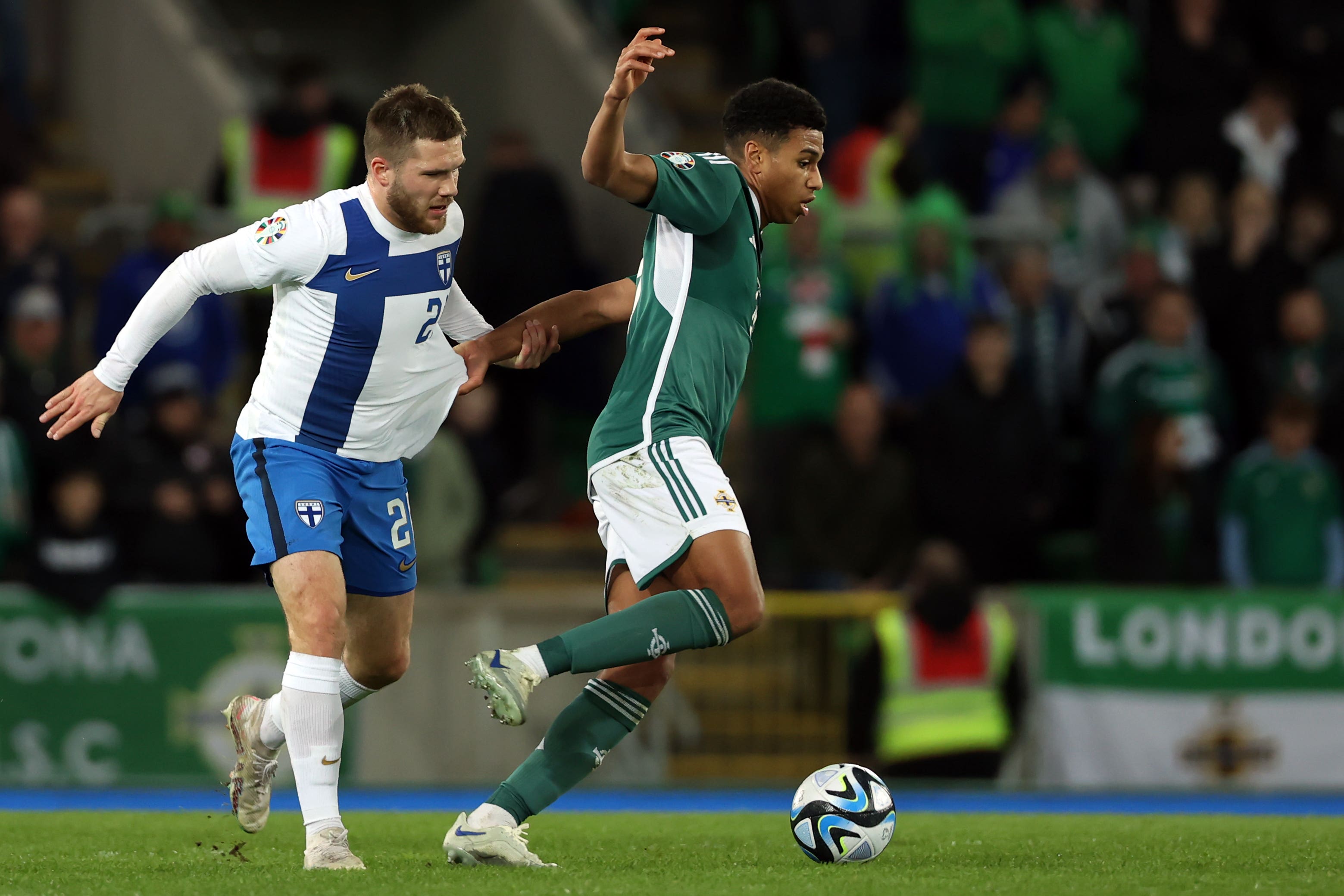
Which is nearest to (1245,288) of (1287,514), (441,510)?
(1287,514)

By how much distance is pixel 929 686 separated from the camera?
11555 millimetres

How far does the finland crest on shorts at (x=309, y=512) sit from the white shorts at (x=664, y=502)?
0.92 meters

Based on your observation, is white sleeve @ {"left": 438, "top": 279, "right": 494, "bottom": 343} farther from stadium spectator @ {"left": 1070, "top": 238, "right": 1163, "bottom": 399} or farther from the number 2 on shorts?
Answer: stadium spectator @ {"left": 1070, "top": 238, "right": 1163, "bottom": 399}

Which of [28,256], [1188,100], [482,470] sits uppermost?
[1188,100]

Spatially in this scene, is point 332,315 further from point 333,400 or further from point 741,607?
point 741,607

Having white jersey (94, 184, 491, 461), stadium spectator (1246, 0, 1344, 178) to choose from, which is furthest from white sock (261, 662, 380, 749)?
stadium spectator (1246, 0, 1344, 178)

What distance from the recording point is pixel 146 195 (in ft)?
49.8

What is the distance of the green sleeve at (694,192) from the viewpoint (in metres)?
6.36

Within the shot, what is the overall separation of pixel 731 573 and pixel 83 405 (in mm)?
2112

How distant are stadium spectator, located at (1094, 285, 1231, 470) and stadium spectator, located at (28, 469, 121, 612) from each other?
6.31 meters

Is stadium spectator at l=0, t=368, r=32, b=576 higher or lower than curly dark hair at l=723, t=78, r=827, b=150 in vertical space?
lower

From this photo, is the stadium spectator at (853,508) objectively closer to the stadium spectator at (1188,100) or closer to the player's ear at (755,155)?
the stadium spectator at (1188,100)

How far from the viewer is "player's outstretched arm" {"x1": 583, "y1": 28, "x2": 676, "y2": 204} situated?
6.09 metres

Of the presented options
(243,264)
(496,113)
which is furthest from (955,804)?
(496,113)
